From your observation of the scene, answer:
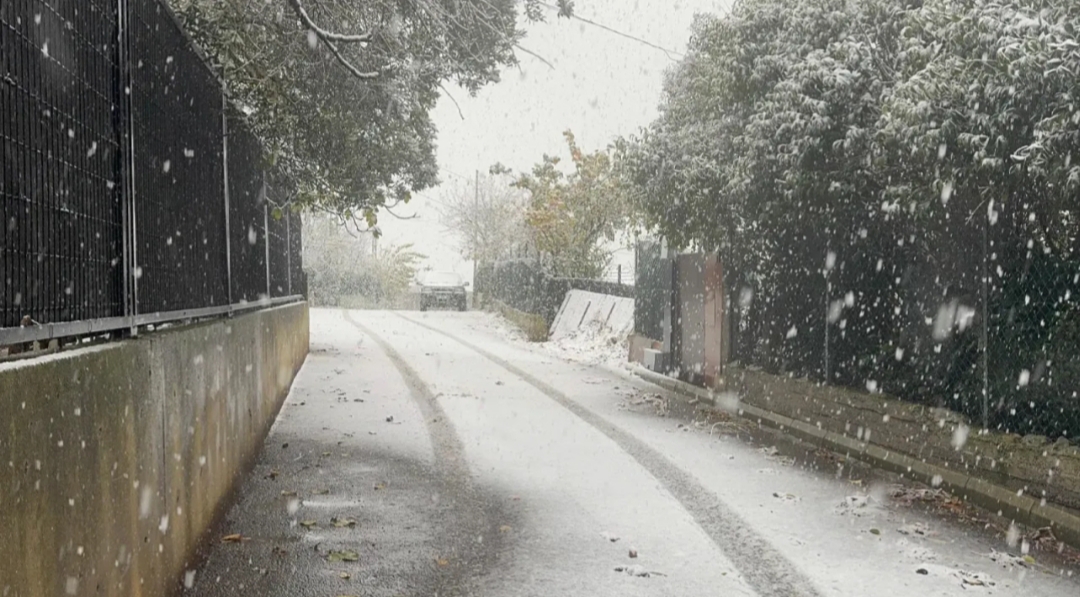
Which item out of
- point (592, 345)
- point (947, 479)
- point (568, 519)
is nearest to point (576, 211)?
point (592, 345)

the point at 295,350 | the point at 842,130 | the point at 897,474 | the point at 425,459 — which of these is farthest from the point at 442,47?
the point at 897,474

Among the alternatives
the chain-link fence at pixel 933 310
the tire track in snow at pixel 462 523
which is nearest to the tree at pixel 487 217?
the chain-link fence at pixel 933 310

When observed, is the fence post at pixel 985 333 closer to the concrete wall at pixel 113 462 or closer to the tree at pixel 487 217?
the concrete wall at pixel 113 462

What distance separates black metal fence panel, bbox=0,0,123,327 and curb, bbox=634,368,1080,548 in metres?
5.71

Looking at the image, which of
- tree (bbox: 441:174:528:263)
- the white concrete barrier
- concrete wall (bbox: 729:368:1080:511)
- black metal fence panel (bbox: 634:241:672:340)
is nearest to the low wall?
black metal fence panel (bbox: 634:241:672:340)

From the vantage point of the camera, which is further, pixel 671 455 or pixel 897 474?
pixel 671 455

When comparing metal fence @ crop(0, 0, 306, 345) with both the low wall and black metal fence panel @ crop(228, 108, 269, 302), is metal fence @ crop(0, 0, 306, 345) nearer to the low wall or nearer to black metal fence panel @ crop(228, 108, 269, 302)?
black metal fence panel @ crop(228, 108, 269, 302)

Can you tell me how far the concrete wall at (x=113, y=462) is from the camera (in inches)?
102

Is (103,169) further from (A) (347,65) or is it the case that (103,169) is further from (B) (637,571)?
(A) (347,65)

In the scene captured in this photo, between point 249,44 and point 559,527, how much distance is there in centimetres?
563

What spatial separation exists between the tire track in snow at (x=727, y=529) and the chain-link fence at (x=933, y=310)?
8.38 feet

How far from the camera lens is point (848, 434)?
930 centimetres

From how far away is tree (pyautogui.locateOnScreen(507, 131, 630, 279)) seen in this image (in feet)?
89.3

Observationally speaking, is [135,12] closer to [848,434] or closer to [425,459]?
[425,459]
